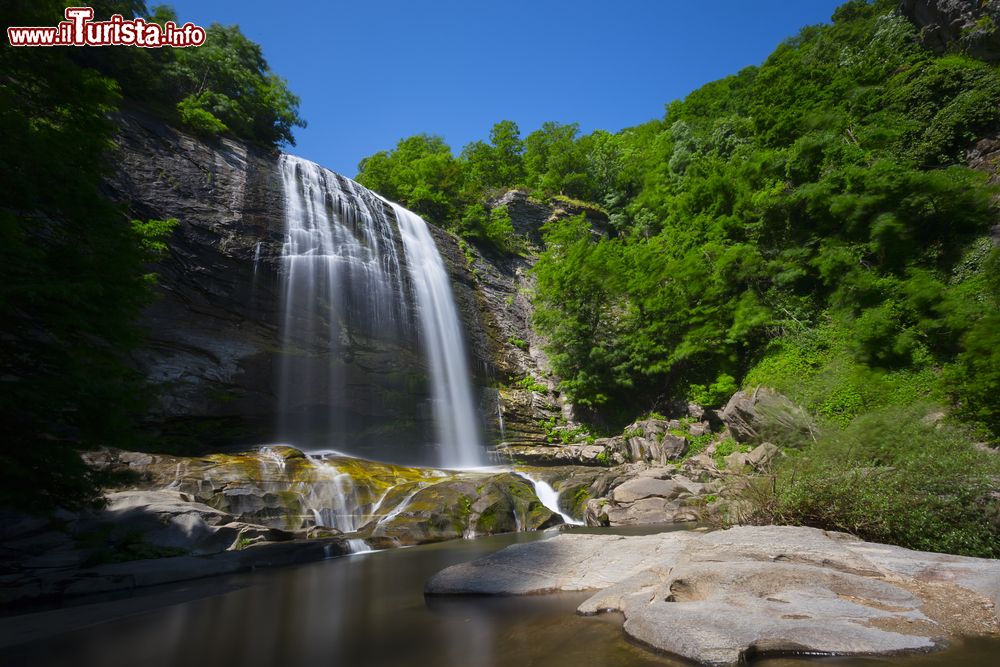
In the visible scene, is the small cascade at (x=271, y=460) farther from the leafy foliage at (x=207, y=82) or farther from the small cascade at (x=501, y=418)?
the leafy foliage at (x=207, y=82)

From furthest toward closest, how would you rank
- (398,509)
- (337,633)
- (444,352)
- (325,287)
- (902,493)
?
(444,352), (325,287), (398,509), (902,493), (337,633)

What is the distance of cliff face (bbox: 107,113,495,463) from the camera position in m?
15.9

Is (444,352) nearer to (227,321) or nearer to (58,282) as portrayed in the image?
(227,321)

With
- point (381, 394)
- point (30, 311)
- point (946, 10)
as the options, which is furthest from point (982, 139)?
point (30, 311)

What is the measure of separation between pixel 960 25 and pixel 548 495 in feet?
Answer: 80.8

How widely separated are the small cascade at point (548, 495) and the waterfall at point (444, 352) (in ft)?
17.9

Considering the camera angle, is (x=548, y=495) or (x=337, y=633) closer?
(x=337, y=633)

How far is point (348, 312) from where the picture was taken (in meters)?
19.8

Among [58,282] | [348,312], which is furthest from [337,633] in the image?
[348,312]

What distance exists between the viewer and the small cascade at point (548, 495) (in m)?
13.5

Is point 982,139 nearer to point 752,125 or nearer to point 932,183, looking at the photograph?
point 932,183

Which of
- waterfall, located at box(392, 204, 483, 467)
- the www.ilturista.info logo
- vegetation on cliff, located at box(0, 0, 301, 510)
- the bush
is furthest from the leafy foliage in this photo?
the bush

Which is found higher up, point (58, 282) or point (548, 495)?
point (58, 282)

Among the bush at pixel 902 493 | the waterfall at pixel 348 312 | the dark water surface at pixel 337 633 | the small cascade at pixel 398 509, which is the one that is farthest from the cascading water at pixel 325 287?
the bush at pixel 902 493
